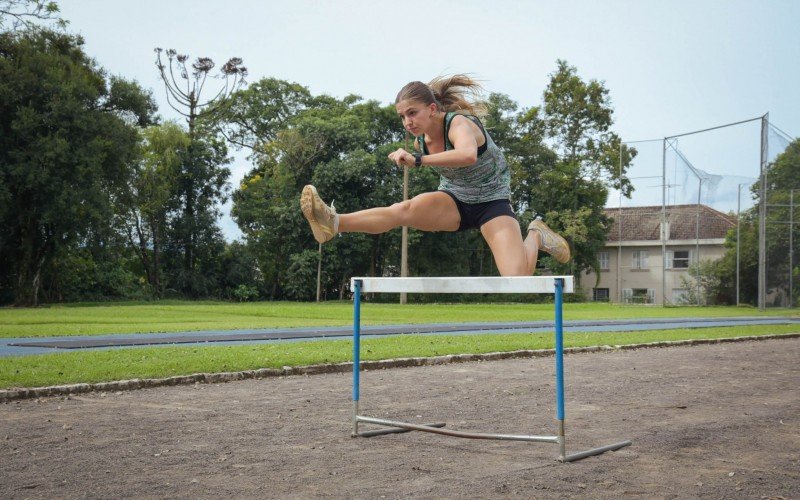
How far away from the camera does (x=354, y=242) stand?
44.9 m

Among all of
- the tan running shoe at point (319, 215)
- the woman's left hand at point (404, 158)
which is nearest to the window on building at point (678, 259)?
the tan running shoe at point (319, 215)

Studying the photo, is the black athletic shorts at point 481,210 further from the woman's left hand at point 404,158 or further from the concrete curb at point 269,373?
the concrete curb at point 269,373

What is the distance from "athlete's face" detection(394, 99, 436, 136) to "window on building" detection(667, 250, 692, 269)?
4770 cm

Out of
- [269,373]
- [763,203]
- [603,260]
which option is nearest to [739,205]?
[763,203]

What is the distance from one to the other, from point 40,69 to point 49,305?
9.65 metres

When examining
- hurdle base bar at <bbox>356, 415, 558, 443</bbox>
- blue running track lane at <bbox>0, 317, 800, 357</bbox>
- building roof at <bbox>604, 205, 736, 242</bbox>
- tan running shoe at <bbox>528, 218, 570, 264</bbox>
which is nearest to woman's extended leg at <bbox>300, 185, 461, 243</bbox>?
tan running shoe at <bbox>528, 218, 570, 264</bbox>

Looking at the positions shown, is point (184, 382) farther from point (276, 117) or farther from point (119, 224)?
point (276, 117)

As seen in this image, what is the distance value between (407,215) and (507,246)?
0.74 meters

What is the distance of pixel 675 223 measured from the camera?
45250 millimetres

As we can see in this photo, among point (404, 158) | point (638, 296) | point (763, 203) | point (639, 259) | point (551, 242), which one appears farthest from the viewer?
point (639, 259)

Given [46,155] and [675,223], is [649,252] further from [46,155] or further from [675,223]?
[46,155]

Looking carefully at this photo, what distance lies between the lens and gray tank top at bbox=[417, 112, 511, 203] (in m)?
5.70

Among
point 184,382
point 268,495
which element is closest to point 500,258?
point 268,495

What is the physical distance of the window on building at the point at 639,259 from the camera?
176ft
